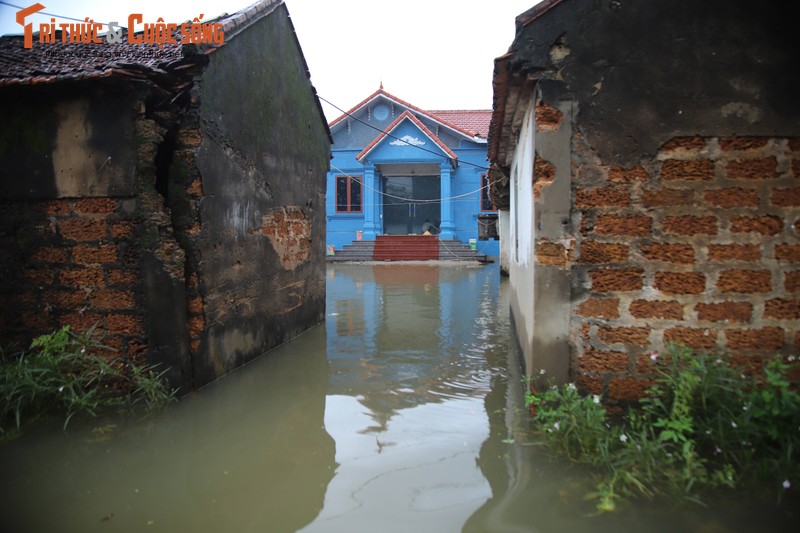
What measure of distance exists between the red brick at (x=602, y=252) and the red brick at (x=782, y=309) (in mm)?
986

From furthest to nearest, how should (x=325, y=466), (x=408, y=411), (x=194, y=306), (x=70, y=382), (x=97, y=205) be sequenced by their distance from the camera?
(x=194, y=306), (x=97, y=205), (x=408, y=411), (x=70, y=382), (x=325, y=466)

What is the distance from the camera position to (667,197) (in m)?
3.65

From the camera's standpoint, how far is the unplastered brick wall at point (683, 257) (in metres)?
3.53

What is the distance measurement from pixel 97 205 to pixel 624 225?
437 centimetres

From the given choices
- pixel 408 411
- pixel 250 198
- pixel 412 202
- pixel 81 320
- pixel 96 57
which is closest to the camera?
pixel 408 411

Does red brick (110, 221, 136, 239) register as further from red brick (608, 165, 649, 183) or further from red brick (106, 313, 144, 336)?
red brick (608, 165, 649, 183)

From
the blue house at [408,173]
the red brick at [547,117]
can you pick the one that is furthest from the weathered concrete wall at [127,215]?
the blue house at [408,173]

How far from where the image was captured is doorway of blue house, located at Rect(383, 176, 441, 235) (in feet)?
87.2

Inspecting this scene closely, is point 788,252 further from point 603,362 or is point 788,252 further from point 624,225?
point 603,362

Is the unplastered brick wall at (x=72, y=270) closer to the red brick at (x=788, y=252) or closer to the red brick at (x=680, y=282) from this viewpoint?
the red brick at (x=680, y=282)

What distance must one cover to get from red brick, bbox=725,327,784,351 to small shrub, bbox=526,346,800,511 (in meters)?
0.12

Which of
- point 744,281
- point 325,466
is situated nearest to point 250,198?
point 325,466

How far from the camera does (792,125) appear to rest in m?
3.47

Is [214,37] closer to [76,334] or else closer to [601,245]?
[76,334]
